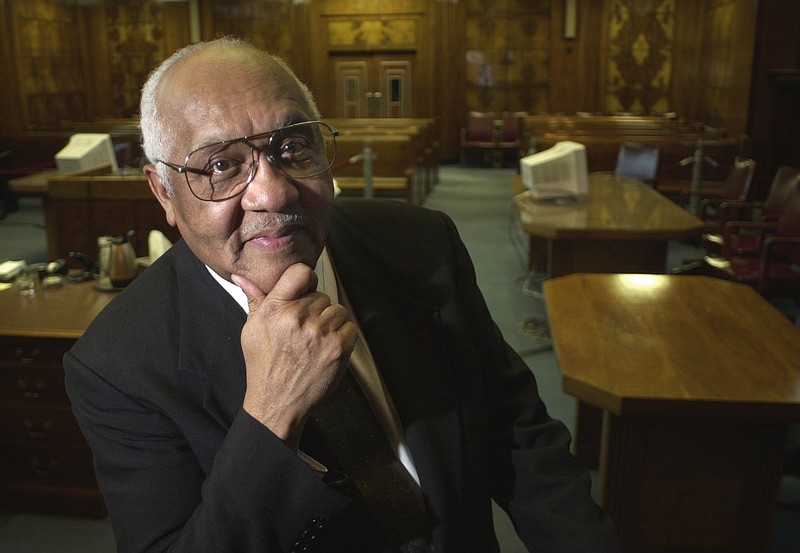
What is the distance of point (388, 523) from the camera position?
4.01ft

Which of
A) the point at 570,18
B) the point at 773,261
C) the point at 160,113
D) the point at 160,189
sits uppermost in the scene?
the point at 570,18

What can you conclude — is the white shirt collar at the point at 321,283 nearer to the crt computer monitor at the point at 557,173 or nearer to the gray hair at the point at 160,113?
the gray hair at the point at 160,113

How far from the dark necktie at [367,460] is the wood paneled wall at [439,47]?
1290 cm

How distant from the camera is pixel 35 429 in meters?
2.83

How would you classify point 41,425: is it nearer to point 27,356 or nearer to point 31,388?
point 31,388

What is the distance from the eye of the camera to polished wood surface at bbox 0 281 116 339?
8.69ft

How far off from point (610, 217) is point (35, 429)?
334 cm

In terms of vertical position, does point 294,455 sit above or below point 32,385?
above

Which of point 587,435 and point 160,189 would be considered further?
point 587,435

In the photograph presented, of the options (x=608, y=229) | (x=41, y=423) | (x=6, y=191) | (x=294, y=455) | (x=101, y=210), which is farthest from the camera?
(x=6, y=191)

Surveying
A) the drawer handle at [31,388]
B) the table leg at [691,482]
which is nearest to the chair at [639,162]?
the table leg at [691,482]

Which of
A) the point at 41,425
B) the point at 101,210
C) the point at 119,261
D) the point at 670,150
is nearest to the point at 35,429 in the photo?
the point at 41,425

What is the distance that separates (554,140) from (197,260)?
6894 mm

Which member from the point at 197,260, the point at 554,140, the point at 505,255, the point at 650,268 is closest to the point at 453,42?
the point at 554,140
